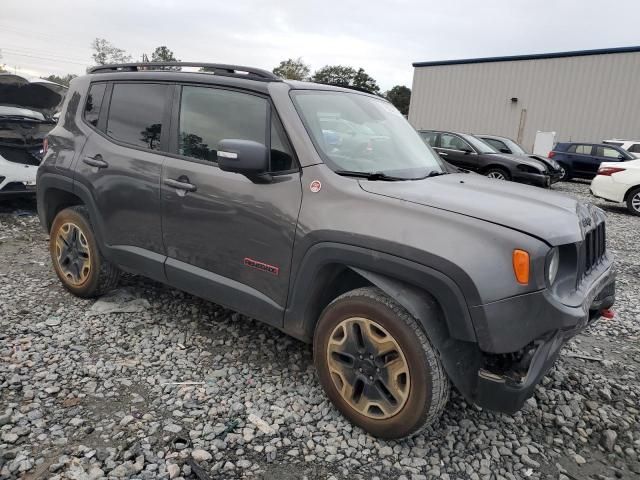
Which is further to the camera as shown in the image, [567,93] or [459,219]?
[567,93]

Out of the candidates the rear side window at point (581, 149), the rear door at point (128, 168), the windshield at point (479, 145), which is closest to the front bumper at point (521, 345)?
the rear door at point (128, 168)

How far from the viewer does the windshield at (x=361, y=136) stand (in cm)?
276

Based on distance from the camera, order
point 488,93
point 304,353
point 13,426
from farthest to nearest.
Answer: point 488,93 < point 304,353 < point 13,426

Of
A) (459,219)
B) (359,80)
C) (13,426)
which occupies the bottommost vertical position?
(13,426)

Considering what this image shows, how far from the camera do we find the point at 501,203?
2457mm

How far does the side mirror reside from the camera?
2.52 meters

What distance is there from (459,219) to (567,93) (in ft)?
91.6

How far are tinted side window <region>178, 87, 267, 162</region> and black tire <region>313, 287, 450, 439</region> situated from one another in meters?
1.12

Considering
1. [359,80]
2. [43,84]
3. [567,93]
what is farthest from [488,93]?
[359,80]

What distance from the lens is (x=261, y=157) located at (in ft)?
8.43

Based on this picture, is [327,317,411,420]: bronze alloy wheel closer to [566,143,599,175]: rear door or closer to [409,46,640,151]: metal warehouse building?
[566,143,599,175]: rear door

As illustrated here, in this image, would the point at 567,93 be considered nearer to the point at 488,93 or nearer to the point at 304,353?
the point at 488,93

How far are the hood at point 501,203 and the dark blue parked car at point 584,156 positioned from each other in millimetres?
14425

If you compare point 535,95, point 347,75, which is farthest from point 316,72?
point 535,95
